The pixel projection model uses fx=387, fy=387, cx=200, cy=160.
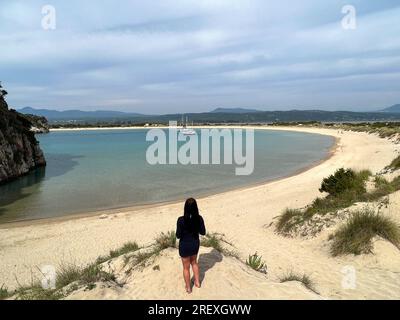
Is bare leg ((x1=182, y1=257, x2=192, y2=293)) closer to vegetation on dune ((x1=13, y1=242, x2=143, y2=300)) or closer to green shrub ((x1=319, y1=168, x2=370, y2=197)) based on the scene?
vegetation on dune ((x1=13, y1=242, x2=143, y2=300))

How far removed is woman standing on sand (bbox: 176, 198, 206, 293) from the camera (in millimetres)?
6508

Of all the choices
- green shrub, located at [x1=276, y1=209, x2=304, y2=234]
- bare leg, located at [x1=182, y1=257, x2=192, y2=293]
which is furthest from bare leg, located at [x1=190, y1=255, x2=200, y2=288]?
green shrub, located at [x1=276, y1=209, x2=304, y2=234]

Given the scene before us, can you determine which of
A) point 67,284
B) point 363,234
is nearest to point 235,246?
point 363,234

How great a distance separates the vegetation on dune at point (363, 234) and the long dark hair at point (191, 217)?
15.6 ft

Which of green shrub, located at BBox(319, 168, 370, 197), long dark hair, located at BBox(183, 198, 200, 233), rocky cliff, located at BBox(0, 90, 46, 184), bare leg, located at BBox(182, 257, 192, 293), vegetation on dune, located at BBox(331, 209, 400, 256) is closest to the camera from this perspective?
long dark hair, located at BBox(183, 198, 200, 233)

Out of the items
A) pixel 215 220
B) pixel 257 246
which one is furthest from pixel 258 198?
pixel 257 246

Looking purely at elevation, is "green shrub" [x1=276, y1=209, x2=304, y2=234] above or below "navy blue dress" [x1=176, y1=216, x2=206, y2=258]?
below

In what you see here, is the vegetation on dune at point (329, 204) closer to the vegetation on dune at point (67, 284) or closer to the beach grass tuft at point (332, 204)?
the beach grass tuft at point (332, 204)

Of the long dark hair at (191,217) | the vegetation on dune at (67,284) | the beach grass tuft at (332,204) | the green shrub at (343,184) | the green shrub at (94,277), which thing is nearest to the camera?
the long dark hair at (191,217)

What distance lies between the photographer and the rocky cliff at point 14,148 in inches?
1227

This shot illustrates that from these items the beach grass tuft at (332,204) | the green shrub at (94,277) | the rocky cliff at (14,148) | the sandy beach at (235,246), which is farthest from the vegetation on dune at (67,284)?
the rocky cliff at (14,148)

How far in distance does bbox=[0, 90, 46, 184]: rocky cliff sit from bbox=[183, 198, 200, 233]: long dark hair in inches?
1089

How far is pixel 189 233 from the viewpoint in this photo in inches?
260

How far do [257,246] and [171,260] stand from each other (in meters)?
4.19
